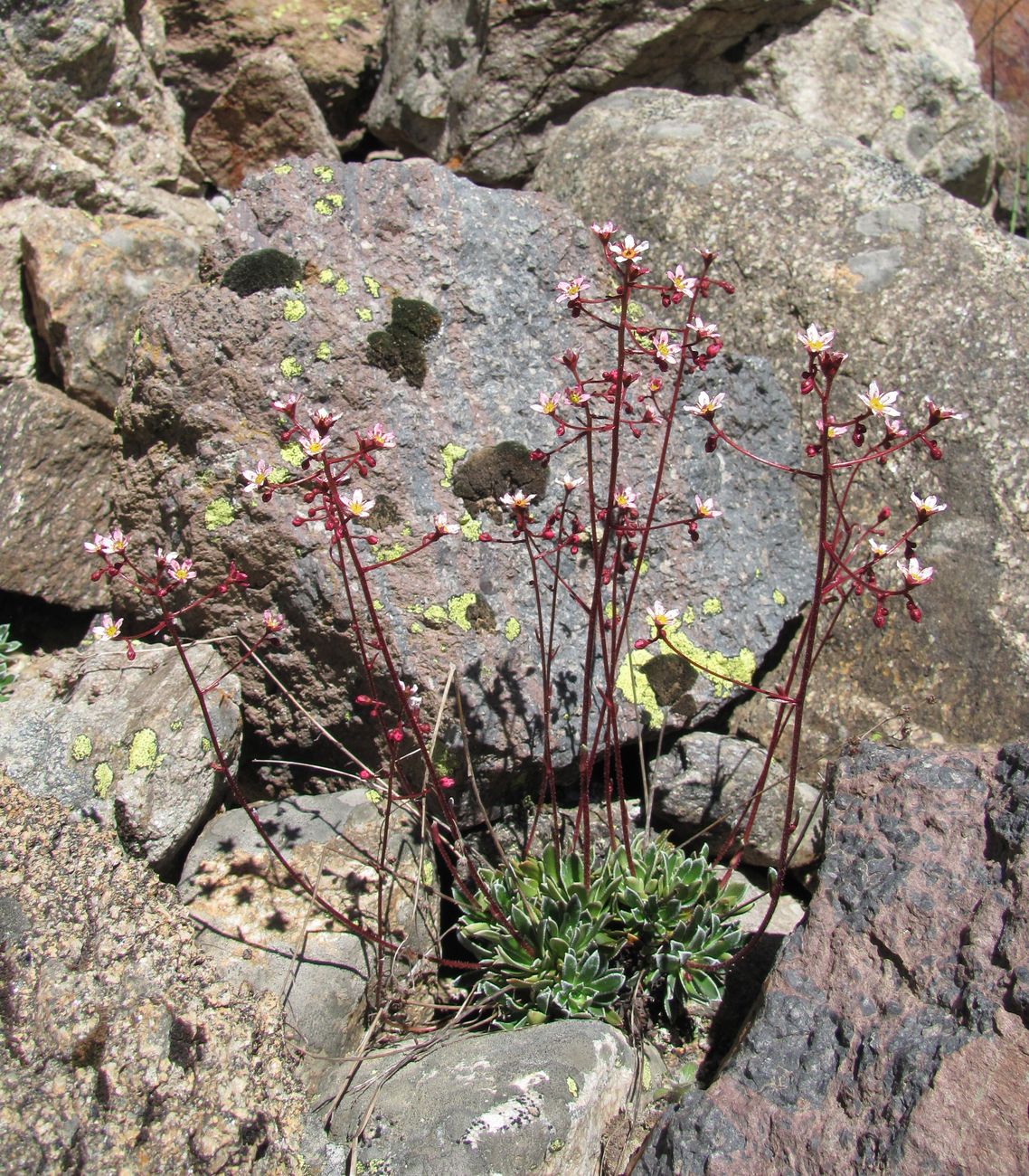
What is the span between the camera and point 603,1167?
3.28m

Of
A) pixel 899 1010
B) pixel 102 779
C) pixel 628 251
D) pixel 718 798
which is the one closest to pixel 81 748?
pixel 102 779

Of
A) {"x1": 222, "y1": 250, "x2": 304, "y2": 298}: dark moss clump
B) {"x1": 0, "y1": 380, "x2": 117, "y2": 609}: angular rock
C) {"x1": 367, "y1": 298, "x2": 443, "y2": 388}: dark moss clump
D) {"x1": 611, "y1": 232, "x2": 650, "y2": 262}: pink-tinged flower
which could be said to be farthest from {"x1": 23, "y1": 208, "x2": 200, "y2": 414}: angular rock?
{"x1": 611, "y1": 232, "x2": 650, "y2": 262}: pink-tinged flower

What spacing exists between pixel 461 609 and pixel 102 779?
1.56 m

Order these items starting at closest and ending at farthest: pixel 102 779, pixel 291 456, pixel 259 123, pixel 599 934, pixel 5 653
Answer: pixel 599 934 < pixel 102 779 < pixel 291 456 < pixel 5 653 < pixel 259 123

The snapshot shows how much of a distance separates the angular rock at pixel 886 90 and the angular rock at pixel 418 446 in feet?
11.0

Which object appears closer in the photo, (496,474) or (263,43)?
(496,474)

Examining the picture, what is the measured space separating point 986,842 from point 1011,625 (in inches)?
65.6

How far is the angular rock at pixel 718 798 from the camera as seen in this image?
437cm

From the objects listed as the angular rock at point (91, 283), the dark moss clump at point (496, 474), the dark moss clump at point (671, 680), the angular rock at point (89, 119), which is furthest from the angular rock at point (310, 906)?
the angular rock at point (89, 119)

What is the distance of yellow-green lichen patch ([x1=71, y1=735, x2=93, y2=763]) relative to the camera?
13.5 feet

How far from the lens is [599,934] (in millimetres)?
3830

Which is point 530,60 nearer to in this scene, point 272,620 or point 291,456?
point 291,456

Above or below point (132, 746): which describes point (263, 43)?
above

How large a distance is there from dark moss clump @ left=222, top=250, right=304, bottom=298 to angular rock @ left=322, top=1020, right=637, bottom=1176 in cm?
322
